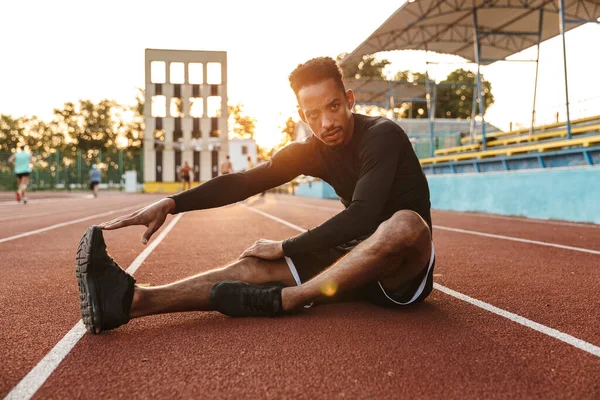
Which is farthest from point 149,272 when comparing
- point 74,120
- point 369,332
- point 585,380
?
point 74,120

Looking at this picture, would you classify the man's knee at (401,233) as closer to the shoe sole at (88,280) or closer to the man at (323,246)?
the man at (323,246)

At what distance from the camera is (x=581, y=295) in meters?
3.57

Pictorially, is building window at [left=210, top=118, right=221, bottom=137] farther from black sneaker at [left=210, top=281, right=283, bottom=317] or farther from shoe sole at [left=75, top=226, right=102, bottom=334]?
shoe sole at [left=75, top=226, right=102, bottom=334]

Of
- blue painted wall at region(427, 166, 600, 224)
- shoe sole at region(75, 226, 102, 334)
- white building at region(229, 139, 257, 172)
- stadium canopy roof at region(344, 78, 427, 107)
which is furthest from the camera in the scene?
white building at region(229, 139, 257, 172)

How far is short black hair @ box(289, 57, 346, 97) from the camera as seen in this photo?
9.48 feet

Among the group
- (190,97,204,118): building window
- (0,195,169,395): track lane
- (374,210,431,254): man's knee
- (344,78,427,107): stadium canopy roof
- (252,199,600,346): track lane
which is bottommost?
(252,199,600,346): track lane

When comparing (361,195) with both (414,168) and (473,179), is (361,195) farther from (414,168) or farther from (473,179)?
(473,179)

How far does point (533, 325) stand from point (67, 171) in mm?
40758

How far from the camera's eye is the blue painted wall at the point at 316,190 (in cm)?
2586

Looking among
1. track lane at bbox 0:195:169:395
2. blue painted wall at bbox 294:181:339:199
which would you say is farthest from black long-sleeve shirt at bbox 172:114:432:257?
blue painted wall at bbox 294:181:339:199

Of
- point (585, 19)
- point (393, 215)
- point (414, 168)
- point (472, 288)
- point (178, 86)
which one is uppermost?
point (178, 86)

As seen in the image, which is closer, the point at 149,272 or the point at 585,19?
the point at 149,272

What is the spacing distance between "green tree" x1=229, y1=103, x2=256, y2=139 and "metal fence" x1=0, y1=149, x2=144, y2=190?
28995 mm

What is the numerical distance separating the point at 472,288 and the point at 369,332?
5.00ft
